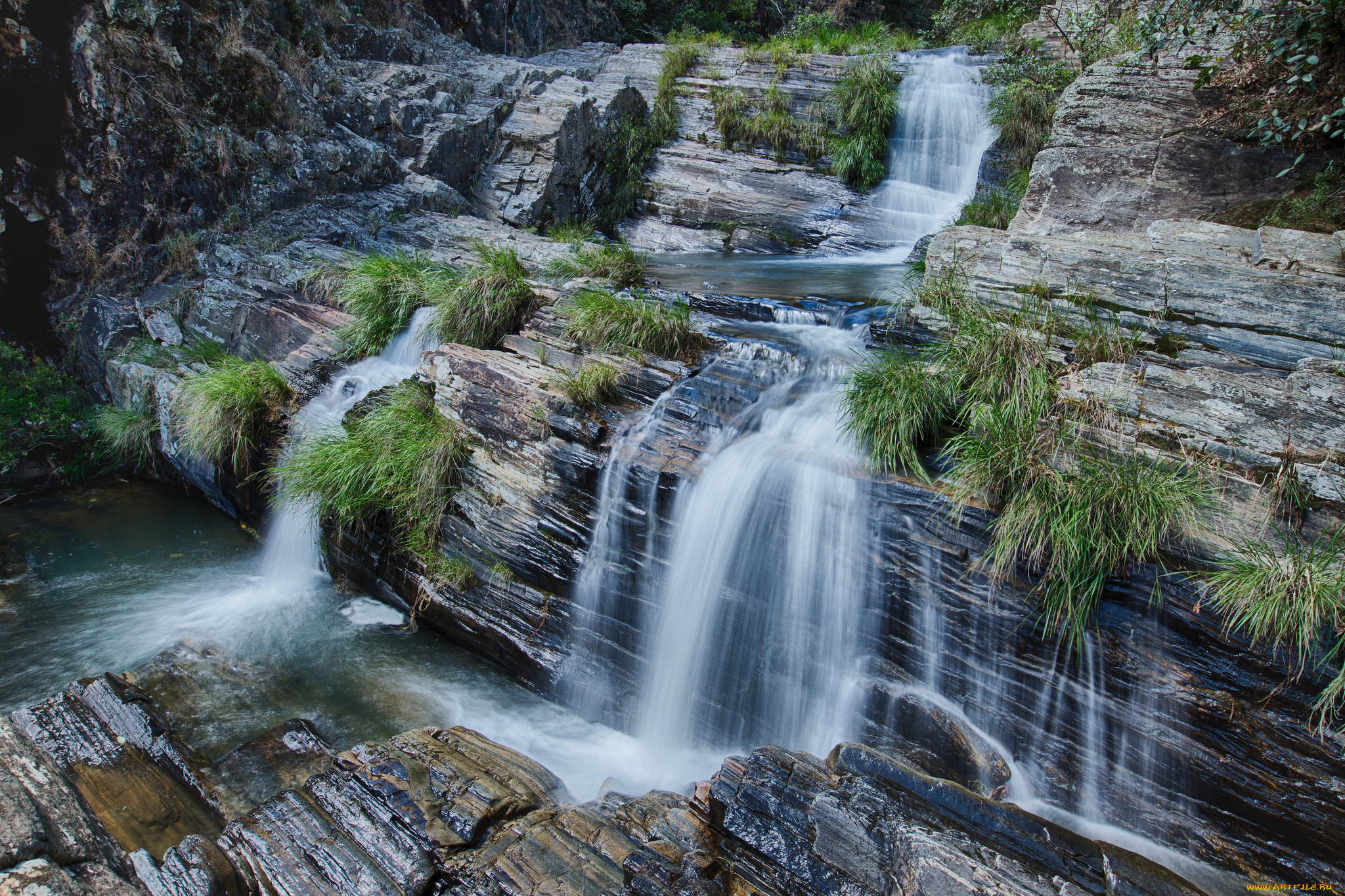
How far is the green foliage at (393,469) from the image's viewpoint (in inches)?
239

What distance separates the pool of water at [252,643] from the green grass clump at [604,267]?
4.26 metres

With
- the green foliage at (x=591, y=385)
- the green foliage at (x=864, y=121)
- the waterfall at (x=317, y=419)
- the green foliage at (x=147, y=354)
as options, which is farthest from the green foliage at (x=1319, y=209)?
the green foliage at (x=147, y=354)

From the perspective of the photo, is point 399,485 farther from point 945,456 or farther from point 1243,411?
point 1243,411

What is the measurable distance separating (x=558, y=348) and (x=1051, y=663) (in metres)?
4.67

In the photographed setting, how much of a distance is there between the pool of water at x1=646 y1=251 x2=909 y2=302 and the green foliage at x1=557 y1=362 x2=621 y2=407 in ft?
8.09

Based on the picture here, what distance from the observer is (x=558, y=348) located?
641 centimetres

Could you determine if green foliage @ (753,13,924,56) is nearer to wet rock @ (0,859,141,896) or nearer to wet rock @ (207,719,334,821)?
wet rock @ (207,719,334,821)

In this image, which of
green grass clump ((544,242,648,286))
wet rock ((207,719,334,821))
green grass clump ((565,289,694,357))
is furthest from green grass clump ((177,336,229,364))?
wet rock ((207,719,334,821))

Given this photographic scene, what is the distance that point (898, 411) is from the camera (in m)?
4.74

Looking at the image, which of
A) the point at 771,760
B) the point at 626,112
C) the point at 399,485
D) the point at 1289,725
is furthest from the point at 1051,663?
the point at 626,112

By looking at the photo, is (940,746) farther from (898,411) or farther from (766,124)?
(766,124)

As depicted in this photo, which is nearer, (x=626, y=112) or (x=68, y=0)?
(x=68, y=0)

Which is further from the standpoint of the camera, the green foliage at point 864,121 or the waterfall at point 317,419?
the green foliage at point 864,121

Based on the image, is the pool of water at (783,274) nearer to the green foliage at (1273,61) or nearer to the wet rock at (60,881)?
the green foliage at (1273,61)
